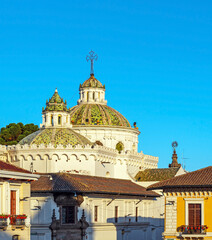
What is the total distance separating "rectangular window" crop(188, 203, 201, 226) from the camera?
181ft

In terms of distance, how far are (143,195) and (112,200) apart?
8101mm

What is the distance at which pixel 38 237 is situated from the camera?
238ft

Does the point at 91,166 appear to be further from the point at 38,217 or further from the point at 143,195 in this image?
the point at 38,217

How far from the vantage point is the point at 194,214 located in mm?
55250

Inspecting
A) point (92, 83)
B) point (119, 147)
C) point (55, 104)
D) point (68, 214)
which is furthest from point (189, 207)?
point (92, 83)

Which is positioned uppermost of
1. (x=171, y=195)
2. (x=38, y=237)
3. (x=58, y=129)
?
(x=58, y=129)

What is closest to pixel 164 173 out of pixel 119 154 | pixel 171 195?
pixel 119 154

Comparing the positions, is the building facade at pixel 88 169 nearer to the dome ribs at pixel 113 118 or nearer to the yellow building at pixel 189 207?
the dome ribs at pixel 113 118

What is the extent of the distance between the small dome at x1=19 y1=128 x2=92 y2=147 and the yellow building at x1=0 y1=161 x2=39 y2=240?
33676 mm

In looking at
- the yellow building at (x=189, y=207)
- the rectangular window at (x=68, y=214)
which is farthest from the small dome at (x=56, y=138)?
the yellow building at (x=189, y=207)

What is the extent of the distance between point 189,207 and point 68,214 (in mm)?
20986

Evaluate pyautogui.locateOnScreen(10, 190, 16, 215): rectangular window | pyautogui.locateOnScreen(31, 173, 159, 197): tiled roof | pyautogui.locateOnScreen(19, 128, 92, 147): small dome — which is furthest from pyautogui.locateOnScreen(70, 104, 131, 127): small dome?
pyautogui.locateOnScreen(10, 190, 16, 215): rectangular window

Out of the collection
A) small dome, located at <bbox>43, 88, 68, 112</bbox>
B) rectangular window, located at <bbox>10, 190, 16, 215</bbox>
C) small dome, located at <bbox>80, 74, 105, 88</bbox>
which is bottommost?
rectangular window, located at <bbox>10, 190, 16, 215</bbox>

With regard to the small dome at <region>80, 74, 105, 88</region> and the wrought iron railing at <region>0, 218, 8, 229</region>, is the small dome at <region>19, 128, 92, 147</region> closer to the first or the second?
the small dome at <region>80, 74, 105, 88</region>
